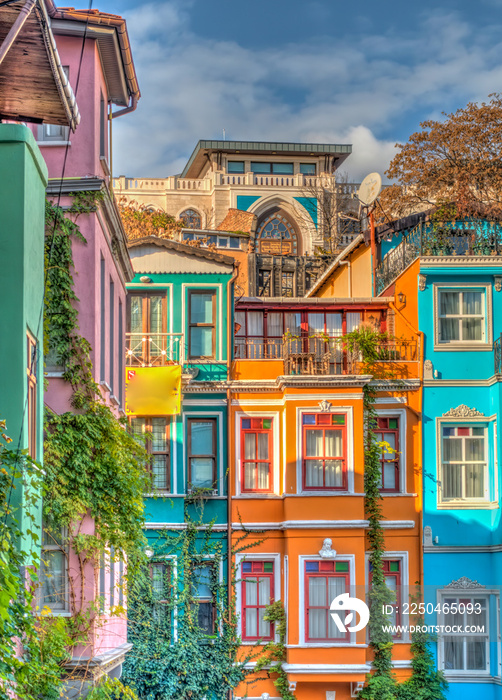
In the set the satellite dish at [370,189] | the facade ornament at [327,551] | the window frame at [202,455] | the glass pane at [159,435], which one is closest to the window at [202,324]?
the window frame at [202,455]

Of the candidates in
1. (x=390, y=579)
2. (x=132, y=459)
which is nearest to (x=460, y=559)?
(x=390, y=579)

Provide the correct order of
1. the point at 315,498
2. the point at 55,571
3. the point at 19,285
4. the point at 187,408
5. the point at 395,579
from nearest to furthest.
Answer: the point at 19,285, the point at 55,571, the point at 315,498, the point at 395,579, the point at 187,408

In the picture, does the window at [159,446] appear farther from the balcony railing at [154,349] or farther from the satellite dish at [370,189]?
the satellite dish at [370,189]

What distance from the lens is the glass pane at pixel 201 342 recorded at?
31.0m

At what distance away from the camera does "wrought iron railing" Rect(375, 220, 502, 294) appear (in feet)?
104

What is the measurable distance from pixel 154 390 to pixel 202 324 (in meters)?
2.58

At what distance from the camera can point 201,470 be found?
99.6 ft

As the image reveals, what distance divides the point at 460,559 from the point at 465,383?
4.68 meters

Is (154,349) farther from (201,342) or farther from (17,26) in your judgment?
(17,26)

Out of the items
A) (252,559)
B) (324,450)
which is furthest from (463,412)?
(252,559)

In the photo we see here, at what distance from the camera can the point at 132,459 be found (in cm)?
1958

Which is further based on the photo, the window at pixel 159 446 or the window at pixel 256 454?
the window at pixel 256 454

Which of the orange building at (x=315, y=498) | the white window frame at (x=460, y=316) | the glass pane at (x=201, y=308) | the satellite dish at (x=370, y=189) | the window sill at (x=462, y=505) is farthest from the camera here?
the satellite dish at (x=370, y=189)

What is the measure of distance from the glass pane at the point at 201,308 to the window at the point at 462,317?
20.7ft
